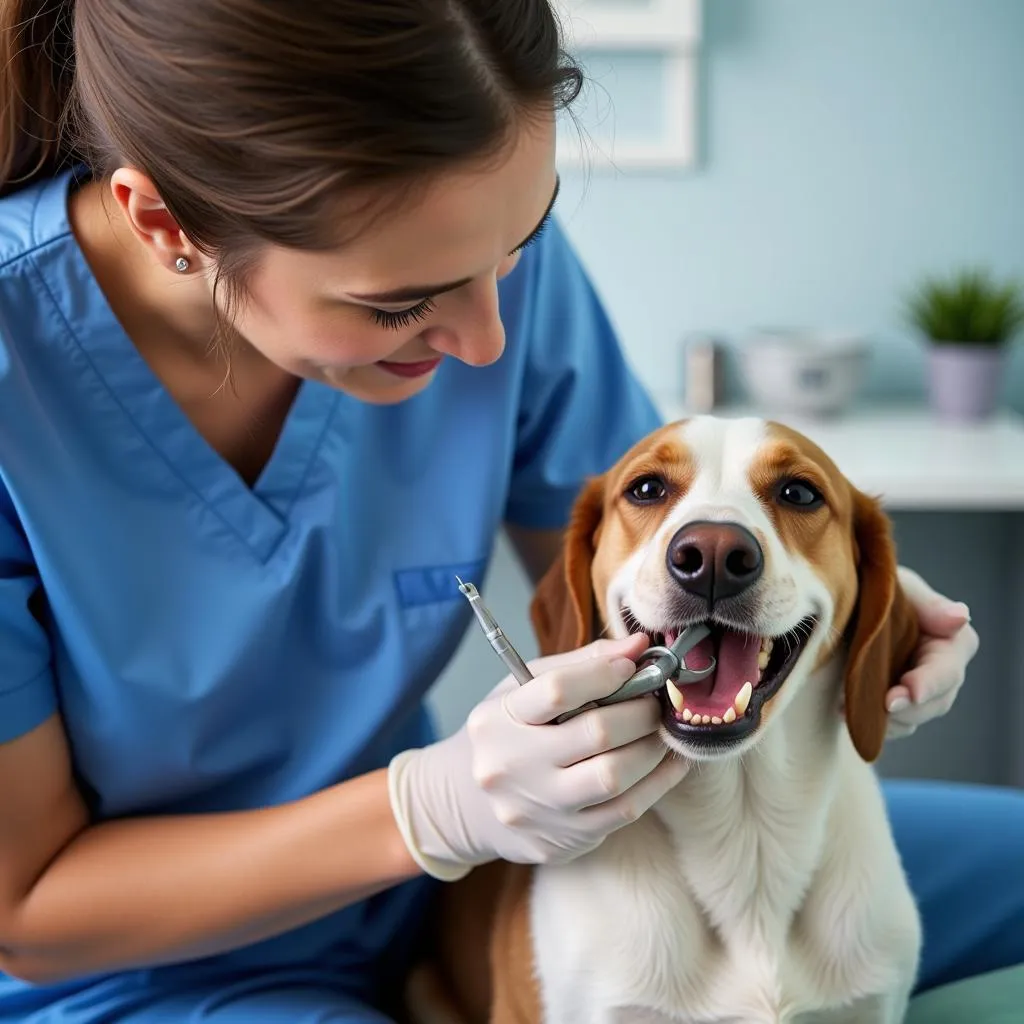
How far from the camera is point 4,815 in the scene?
101 cm

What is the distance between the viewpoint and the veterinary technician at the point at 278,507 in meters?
0.84

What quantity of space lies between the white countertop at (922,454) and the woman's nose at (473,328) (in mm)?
945

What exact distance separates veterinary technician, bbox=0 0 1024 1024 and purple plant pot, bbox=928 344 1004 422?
1121 millimetres

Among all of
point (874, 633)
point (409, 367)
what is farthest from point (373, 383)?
point (874, 633)

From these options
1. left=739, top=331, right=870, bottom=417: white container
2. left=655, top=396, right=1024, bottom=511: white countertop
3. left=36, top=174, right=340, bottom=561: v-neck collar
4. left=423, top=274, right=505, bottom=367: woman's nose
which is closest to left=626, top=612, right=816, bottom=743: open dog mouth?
left=423, top=274, right=505, bottom=367: woman's nose

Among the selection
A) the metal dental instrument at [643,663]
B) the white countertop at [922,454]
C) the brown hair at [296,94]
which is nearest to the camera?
the brown hair at [296,94]

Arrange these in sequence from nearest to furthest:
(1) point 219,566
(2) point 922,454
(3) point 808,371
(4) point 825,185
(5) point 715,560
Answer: (5) point 715,560 < (1) point 219,566 < (2) point 922,454 < (3) point 808,371 < (4) point 825,185

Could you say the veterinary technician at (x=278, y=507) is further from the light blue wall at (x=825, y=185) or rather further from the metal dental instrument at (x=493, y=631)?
the light blue wall at (x=825, y=185)

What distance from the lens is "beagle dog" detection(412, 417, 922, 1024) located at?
3.15 ft

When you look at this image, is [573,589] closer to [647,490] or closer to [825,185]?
[647,490]

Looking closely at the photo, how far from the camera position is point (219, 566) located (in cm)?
112

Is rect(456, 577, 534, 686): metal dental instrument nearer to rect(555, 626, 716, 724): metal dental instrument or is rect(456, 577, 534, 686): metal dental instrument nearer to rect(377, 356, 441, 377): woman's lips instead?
rect(555, 626, 716, 724): metal dental instrument

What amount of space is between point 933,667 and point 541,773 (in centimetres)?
38

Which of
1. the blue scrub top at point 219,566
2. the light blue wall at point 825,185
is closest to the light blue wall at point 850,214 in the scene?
the light blue wall at point 825,185
